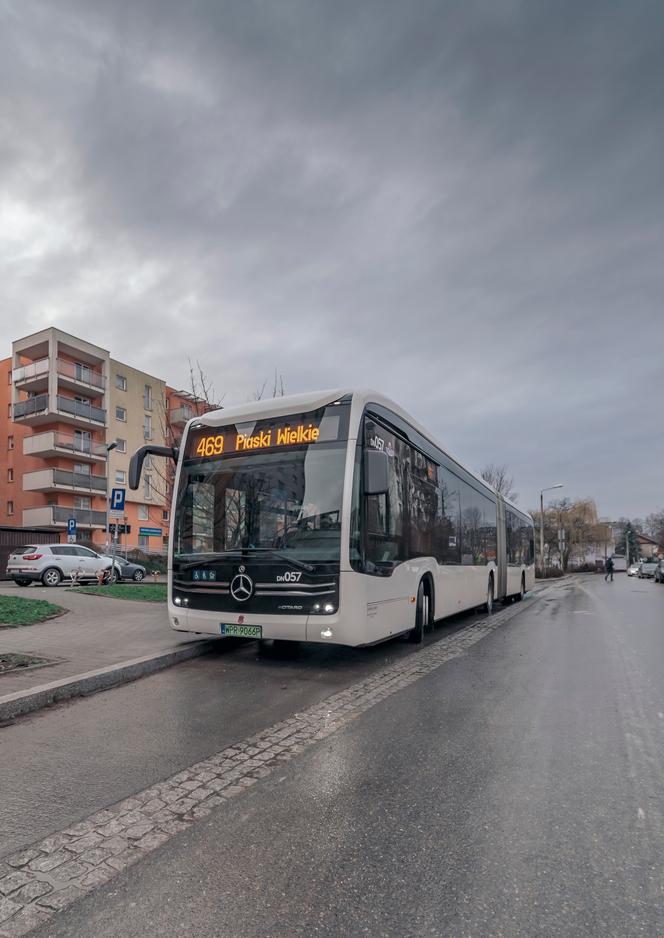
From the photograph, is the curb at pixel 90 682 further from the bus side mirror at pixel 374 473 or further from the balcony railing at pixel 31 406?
the balcony railing at pixel 31 406

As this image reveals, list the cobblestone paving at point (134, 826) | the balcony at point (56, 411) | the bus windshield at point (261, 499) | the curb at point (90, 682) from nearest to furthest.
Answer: the cobblestone paving at point (134, 826) → the curb at point (90, 682) → the bus windshield at point (261, 499) → the balcony at point (56, 411)

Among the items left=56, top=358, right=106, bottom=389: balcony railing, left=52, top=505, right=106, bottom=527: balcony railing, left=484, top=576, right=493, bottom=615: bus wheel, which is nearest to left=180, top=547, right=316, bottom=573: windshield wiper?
left=484, top=576, right=493, bottom=615: bus wheel

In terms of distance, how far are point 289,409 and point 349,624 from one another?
2625mm

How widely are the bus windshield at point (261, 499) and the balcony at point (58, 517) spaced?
35.1m

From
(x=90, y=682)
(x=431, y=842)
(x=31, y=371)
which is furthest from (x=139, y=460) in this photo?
(x=31, y=371)

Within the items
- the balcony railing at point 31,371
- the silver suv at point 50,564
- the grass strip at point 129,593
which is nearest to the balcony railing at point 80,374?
the balcony railing at point 31,371

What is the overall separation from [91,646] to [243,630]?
2.45 metres

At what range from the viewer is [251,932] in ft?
7.36

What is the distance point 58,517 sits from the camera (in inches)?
1548

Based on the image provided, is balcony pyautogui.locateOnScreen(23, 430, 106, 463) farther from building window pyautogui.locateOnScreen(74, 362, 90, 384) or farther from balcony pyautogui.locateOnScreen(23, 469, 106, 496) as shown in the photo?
building window pyautogui.locateOnScreen(74, 362, 90, 384)

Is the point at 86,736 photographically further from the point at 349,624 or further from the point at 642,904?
the point at 642,904

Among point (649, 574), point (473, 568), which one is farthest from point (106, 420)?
point (649, 574)

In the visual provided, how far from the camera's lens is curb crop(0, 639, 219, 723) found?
5227 millimetres

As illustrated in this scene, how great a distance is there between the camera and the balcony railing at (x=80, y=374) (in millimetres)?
41500
